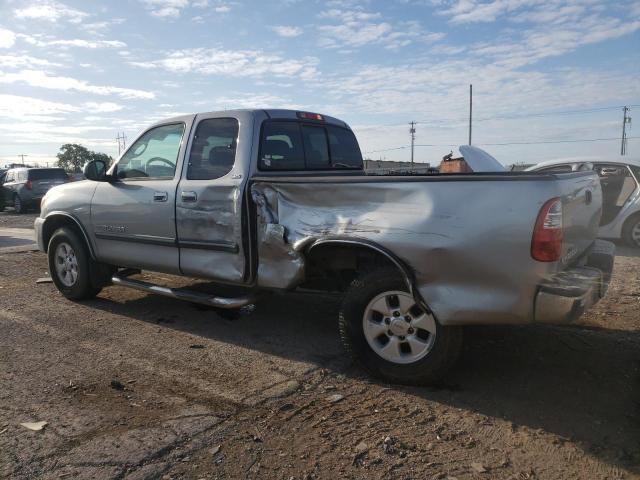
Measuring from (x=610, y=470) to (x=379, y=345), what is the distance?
1.56 m

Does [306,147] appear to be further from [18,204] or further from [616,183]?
[18,204]

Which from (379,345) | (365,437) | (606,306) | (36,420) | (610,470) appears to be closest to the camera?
(610,470)

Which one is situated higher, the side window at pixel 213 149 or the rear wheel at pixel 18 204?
the side window at pixel 213 149

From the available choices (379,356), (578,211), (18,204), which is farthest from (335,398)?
(18,204)

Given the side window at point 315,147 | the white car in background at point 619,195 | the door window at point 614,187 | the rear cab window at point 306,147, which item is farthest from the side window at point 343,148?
the door window at point 614,187

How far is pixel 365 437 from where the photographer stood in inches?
119

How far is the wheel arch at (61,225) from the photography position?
5742 millimetres

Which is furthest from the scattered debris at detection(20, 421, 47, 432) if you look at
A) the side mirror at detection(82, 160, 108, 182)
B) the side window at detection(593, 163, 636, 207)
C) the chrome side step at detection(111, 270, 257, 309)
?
the side window at detection(593, 163, 636, 207)

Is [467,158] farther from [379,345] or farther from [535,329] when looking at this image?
[379,345]

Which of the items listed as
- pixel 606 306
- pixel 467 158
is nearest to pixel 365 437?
pixel 467 158

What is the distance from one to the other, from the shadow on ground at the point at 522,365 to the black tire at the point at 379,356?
0.43 feet

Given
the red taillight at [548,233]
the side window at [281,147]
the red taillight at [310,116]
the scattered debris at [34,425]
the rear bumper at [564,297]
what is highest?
the red taillight at [310,116]

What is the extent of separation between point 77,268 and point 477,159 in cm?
436

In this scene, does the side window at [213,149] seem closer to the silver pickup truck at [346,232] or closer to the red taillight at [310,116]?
the silver pickup truck at [346,232]
